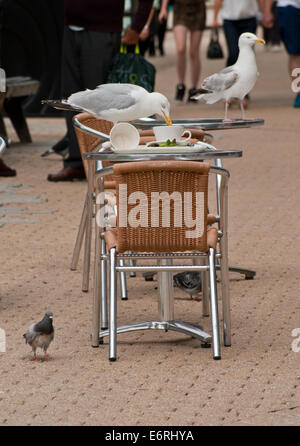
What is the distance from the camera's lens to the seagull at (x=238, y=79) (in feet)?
18.8

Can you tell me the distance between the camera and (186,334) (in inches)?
213

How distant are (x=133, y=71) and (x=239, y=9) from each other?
6.86 metres

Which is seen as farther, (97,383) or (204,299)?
(204,299)

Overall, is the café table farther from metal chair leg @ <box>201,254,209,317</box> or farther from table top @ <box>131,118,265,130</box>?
metal chair leg @ <box>201,254,209,317</box>

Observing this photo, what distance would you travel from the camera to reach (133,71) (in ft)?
28.6

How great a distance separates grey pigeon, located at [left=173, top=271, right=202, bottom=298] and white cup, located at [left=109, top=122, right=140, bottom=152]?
1.18m

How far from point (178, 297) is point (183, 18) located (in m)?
10.1

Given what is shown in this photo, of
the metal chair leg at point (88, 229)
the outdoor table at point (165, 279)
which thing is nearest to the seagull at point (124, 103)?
the outdoor table at point (165, 279)

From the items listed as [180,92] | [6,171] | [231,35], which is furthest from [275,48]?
[6,171]

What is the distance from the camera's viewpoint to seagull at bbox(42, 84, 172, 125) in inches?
208

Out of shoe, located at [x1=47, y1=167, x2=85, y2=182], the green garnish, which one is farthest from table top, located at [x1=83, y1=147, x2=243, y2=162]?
shoe, located at [x1=47, y1=167, x2=85, y2=182]

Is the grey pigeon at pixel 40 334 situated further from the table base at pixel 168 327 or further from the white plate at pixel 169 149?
the white plate at pixel 169 149
